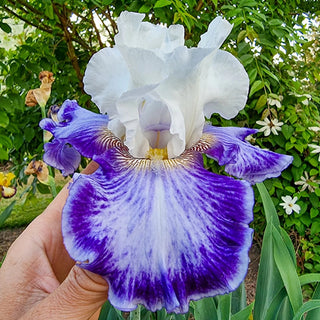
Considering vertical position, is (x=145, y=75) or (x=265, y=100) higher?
(x=145, y=75)

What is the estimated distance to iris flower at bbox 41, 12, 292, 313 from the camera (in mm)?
398

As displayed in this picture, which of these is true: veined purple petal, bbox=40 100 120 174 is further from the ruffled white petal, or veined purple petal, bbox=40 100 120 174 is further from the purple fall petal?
the ruffled white petal

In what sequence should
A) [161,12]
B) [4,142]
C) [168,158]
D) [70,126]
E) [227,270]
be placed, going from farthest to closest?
[4,142], [161,12], [70,126], [168,158], [227,270]

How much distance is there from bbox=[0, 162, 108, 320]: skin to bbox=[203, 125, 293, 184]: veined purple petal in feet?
0.82

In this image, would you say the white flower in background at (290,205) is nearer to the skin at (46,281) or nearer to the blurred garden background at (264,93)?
the blurred garden background at (264,93)

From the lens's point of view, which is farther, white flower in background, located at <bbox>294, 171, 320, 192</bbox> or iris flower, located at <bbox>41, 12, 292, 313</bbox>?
white flower in background, located at <bbox>294, 171, 320, 192</bbox>

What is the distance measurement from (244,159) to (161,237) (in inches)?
8.8

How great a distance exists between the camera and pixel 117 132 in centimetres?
55

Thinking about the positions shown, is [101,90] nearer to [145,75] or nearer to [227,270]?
[145,75]

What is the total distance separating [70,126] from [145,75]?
21 centimetres

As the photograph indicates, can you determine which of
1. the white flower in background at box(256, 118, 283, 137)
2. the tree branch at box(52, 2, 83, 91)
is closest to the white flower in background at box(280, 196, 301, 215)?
the white flower in background at box(256, 118, 283, 137)

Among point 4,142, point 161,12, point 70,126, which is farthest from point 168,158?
point 4,142

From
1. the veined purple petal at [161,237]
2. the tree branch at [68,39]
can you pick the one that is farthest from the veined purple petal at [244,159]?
the tree branch at [68,39]

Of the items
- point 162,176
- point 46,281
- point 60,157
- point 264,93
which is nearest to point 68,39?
point 264,93
